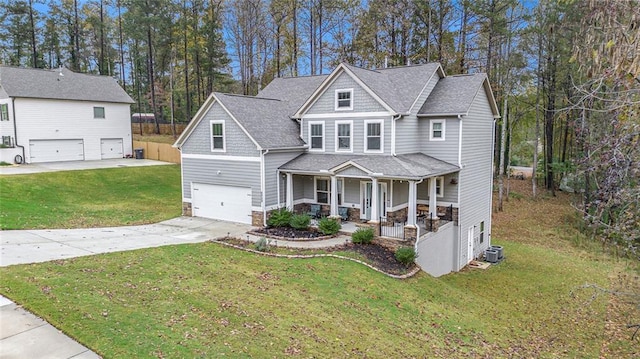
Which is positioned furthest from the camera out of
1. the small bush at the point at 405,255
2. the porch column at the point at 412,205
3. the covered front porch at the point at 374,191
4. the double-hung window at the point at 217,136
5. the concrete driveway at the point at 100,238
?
the double-hung window at the point at 217,136

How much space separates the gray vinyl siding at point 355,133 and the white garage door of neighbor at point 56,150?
23.0 meters

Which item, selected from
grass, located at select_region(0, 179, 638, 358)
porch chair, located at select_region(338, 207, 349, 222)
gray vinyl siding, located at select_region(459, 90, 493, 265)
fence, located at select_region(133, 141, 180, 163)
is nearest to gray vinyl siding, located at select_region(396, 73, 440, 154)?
gray vinyl siding, located at select_region(459, 90, 493, 265)

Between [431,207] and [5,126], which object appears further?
[5,126]

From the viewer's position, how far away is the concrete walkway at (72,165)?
27456 mm

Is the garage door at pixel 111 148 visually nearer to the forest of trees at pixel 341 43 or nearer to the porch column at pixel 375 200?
the forest of trees at pixel 341 43

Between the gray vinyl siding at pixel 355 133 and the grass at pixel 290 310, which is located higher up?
the gray vinyl siding at pixel 355 133

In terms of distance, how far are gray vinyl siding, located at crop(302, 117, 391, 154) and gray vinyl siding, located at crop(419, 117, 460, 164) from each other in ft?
7.41

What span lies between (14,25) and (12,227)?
39.1m

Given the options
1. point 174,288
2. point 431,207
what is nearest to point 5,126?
point 174,288

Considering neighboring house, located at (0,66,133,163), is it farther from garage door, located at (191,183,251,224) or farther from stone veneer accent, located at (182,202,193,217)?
garage door, located at (191,183,251,224)

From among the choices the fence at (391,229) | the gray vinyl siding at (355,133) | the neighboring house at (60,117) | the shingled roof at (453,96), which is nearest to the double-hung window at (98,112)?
the neighboring house at (60,117)

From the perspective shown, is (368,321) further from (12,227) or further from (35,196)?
(35,196)

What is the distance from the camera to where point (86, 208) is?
2133cm

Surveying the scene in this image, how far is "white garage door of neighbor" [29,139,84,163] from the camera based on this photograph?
104ft
